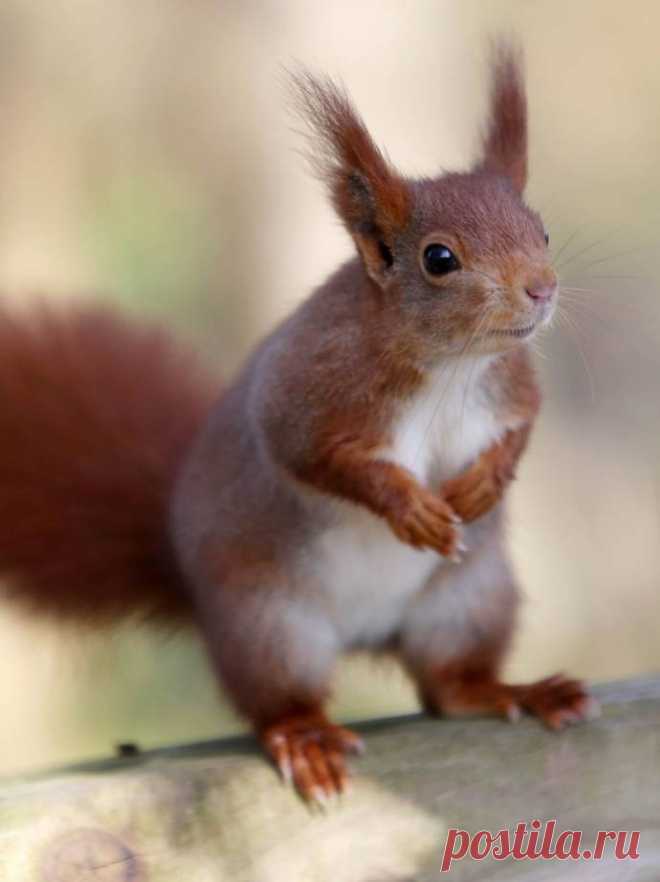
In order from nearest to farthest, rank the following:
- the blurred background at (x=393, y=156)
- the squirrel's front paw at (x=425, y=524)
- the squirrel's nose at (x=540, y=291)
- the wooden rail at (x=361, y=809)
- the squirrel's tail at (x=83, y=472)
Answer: the wooden rail at (x=361, y=809) → the squirrel's nose at (x=540, y=291) → the squirrel's front paw at (x=425, y=524) → the squirrel's tail at (x=83, y=472) → the blurred background at (x=393, y=156)

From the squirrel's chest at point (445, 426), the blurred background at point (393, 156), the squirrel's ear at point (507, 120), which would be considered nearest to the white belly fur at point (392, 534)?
Result: the squirrel's chest at point (445, 426)

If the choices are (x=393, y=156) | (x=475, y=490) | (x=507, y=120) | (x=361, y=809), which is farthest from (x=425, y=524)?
(x=393, y=156)

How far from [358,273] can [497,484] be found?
27cm

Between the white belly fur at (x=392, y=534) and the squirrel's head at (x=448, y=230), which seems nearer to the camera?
the squirrel's head at (x=448, y=230)

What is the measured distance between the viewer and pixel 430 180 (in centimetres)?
163

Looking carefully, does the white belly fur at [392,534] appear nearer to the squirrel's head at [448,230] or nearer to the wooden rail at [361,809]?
the squirrel's head at [448,230]

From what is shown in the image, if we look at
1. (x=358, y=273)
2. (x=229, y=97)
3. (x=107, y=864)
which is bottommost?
(x=107, y=864)

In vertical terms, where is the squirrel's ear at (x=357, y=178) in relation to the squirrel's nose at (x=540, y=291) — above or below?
above

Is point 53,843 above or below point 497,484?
below

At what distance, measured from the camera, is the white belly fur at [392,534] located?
1.67m

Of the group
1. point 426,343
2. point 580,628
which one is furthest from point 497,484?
point 580,628

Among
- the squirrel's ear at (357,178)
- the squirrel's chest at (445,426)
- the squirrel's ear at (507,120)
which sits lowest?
the squirrel's chest at (445,426)

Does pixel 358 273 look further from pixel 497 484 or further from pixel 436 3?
pixel 436 3

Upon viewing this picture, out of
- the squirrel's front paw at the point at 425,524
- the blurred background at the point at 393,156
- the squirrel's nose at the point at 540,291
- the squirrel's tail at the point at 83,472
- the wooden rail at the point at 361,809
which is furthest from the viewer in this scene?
the blurred background at the point at 393,156
